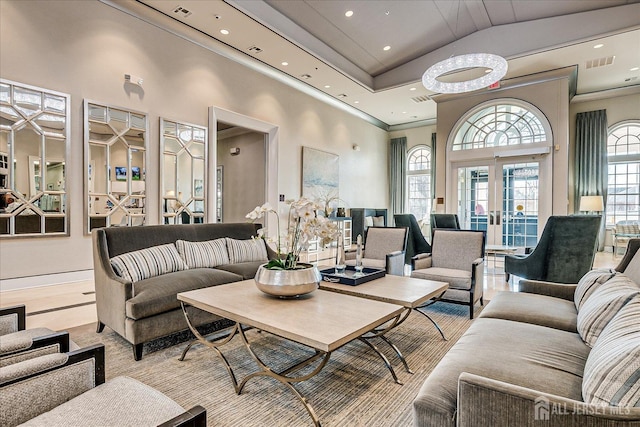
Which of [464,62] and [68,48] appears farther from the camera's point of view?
[464,62]

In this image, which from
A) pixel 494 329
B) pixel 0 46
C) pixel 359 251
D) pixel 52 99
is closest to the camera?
pixel 494 329

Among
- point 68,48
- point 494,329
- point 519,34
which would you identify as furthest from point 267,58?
point 494,329

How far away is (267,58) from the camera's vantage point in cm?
641

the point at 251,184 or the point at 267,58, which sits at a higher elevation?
the point at 267,58

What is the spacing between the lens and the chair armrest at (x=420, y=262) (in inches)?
154

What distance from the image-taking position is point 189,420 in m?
0.94

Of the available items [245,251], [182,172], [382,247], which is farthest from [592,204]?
[182,172]

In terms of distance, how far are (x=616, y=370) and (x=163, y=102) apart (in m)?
5.94

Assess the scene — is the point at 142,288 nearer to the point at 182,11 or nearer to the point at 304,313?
the point at 304,313

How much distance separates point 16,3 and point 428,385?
19.1 ft

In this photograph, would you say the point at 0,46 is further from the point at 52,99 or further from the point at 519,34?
the point at 519,34

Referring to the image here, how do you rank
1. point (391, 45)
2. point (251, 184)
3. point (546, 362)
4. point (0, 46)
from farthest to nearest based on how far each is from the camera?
point (251, 184) < point (391, 45) < point (0, 46) < point (546, 362)

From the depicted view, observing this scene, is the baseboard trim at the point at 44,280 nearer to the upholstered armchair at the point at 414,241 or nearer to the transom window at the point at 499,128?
the upholstered armchair at the point at 414,241

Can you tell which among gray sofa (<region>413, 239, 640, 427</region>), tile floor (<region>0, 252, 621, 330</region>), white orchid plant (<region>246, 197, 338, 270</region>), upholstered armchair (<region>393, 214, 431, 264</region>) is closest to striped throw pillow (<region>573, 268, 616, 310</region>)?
gray sofa (<region>413, 239, 640, 427</region>)
